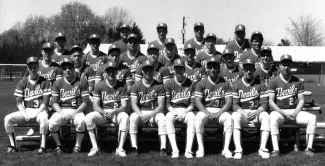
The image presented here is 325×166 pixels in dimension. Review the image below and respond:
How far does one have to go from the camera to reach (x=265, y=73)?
712 cm

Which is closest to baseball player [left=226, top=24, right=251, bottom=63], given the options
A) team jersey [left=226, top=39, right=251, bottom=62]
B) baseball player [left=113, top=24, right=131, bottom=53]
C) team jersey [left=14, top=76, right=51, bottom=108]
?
team jersey [left=226, top=39, right=251, bottom=62]

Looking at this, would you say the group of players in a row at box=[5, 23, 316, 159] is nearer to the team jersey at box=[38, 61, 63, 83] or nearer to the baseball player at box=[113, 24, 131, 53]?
the team jersey at box=[38, 61, 63, 83]

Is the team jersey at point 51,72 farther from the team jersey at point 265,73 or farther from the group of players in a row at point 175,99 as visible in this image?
the team jersey at point 265,73

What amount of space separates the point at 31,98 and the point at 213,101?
3244 mm

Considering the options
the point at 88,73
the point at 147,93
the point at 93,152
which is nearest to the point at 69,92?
the point at 88,73

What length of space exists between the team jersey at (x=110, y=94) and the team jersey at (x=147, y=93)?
194mm

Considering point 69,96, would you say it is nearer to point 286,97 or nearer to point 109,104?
point 109,104

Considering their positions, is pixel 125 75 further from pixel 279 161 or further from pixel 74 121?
pixel 279 161

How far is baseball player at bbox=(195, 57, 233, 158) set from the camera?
6.30 meters

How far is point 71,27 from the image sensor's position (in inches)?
1959

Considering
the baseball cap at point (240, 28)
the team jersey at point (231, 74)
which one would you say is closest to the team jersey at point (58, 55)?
the team jersey at point (231, 74)

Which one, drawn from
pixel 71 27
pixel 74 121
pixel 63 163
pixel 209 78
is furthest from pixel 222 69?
pixel 71 27

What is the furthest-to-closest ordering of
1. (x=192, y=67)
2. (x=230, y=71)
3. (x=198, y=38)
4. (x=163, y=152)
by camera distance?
(x=198, y=38), (x=192, y=67), (x=230, y=71), (x=163, y=152)

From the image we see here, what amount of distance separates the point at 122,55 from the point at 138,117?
186 centimetres
